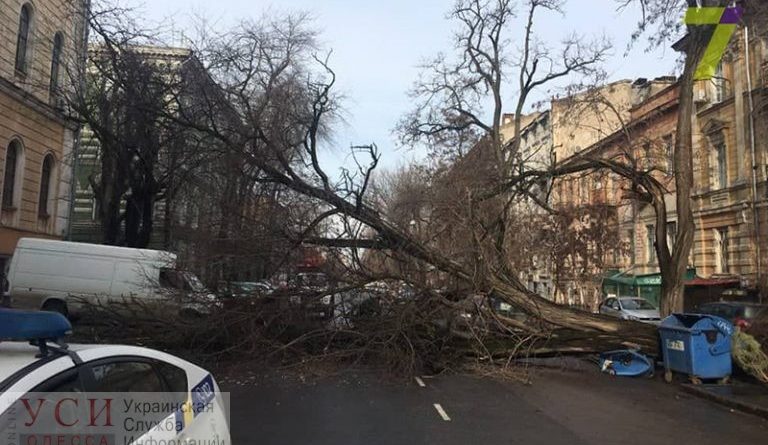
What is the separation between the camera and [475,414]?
9.59 m

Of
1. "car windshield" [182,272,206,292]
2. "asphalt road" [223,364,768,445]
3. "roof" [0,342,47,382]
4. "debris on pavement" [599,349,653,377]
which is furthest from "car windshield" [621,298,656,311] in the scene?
"roof" [0,342,47,382]

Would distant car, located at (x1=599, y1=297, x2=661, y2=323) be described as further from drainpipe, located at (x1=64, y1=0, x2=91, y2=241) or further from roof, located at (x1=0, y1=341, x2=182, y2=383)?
roof, located at (x1=0, y1=341, x2=182, y2=383)

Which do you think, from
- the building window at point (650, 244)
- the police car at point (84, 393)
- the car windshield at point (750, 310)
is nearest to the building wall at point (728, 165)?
the building window at point (650, 244)

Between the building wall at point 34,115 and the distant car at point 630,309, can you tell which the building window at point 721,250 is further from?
the building wall at point 34,115

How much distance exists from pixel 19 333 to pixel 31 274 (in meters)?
19.1

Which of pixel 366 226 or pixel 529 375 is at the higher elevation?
pixel 366 226

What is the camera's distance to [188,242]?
17156mm

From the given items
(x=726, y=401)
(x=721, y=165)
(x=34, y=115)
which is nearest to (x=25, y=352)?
(x=726, y=401)

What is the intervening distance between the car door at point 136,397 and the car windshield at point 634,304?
2637cm

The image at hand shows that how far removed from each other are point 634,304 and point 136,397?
27.5 metres

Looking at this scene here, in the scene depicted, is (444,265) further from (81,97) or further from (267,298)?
(81,97)

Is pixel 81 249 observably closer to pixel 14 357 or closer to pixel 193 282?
pixel 193 282

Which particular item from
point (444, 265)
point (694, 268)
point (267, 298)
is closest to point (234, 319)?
point (267, 298)
